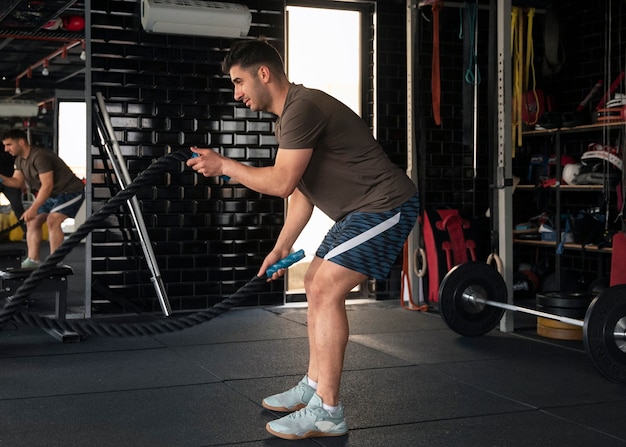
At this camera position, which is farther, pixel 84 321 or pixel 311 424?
pixel 311 424

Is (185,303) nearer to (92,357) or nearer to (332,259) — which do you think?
(92,357)

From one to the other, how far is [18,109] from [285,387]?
25.3 feet

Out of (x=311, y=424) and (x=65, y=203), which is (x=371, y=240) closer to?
(x=311, y=424)

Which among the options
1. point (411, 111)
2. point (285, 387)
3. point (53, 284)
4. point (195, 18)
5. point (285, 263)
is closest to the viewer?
point (285, 263)

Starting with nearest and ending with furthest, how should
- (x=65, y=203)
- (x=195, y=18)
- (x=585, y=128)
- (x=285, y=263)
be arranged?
1. (x=285, y=263)
2. (x=195, y=18)
3. (x=585, y=128)
4. (x=65, y=203)

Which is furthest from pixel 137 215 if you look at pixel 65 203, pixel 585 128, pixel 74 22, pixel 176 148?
pixel 585 128

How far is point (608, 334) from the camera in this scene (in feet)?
12.1

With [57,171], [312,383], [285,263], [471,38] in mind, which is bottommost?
[312,383]

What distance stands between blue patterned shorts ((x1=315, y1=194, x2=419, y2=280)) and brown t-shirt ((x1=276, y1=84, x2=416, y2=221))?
3 centimetres

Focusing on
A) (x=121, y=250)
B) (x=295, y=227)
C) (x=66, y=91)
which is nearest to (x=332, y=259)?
(x=295, y=227)

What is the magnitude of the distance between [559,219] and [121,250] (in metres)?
3.11

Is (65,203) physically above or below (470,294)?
above

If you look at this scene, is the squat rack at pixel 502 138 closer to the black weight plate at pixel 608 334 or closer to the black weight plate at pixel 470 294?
the black weight plate at pixel 470 294

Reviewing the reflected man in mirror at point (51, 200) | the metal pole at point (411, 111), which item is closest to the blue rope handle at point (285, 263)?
the metal pole at point (411, 111)
